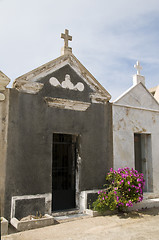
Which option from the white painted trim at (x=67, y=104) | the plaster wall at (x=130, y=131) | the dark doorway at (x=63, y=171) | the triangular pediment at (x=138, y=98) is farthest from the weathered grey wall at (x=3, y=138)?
the triangular pediment at (x=138, y=98)

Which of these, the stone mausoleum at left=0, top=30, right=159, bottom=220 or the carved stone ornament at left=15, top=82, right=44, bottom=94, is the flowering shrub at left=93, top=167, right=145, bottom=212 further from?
the carved stone ornament at left=15, top=82, right=44, bottom=94

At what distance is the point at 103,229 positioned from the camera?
495cm

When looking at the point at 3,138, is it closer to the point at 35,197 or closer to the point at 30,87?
the point at 30,87

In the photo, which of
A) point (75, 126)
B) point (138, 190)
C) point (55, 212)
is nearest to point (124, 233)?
point (138, 190)

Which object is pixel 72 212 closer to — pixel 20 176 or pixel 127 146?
pixel 20 176

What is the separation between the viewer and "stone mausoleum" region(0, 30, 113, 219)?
5.29 meters

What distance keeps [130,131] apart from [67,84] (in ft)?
8.46

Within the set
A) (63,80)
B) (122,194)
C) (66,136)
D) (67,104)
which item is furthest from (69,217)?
(63,80)

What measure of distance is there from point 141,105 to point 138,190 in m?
Answer: 2.95

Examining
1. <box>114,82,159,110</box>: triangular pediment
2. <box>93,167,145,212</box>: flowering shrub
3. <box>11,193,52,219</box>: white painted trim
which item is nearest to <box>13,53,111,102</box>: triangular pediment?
<box>114,82,159,110</box>: triangular pediment

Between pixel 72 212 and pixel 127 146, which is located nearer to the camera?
pixel 72 212

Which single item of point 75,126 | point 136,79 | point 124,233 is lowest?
point 124,233

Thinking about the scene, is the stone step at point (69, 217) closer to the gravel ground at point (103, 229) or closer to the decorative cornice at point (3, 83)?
the gravel ground at point (103, 229)

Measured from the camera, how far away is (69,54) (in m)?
6.47
